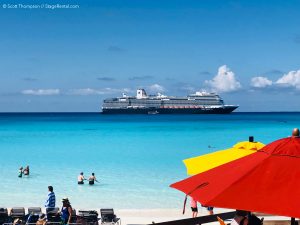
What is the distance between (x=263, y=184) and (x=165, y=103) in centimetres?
16379

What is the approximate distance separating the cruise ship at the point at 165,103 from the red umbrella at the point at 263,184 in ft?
524

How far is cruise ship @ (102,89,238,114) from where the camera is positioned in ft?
541

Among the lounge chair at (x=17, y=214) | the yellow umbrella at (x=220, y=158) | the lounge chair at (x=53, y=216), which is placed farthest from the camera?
the lounge chair at (x=17, y=214)

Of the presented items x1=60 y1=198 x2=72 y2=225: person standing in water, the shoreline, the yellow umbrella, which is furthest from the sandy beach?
the yellow umbrella

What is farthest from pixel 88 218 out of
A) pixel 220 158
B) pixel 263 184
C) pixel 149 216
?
pixel 263 184

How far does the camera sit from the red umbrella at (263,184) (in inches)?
138

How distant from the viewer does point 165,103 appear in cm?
16738

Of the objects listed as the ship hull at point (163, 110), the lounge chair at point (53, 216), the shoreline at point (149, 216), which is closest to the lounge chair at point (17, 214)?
the lounge chair at point (53, 216)

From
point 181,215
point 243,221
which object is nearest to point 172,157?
point 181,215

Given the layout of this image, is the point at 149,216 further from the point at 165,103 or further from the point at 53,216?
the point at 165,103

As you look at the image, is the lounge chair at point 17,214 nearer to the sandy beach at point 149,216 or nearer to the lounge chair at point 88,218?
the lounge chair at point 88,218

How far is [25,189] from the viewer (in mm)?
23453

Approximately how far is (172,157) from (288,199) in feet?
125

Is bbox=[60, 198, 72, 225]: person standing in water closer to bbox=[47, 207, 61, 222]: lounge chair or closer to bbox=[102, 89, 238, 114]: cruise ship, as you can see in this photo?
bbox=[47, 207, 61, 222]: lounge chair
